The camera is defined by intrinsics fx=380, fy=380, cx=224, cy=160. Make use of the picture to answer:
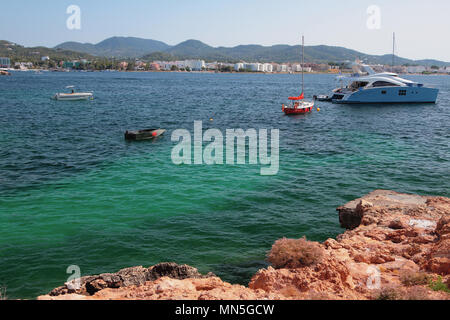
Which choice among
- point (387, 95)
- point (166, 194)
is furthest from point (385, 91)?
point (166, 194)

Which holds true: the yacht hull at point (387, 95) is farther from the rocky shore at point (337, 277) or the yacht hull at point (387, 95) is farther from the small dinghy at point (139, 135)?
the rocky shore at point (337, 277)

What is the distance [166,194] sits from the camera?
21.7 m

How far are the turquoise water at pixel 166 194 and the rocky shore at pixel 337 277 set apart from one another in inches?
100

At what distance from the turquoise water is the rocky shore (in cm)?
254

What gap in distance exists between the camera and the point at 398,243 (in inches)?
533

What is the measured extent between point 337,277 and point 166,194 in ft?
43.1

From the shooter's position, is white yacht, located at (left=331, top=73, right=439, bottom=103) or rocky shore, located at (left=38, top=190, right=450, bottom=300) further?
white yacht, located at (left=331, top=73, right=439, bottom=103)

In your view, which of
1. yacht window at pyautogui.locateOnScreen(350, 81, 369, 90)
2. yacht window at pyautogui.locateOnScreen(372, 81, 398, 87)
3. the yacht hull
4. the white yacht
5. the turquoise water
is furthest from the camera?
yacht window at pyautogui.locateOnScreen(350, 81, 369, 90)

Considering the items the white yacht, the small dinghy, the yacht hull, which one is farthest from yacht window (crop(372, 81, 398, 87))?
the small dinghy

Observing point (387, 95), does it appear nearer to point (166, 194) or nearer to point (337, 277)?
point (166, 194)

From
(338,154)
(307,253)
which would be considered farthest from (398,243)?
(338,154)

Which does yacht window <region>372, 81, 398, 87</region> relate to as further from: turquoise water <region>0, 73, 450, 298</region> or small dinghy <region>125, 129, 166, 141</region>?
small dinghy <region>125, 129, 166, 141</region>

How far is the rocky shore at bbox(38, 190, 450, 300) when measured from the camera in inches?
360
